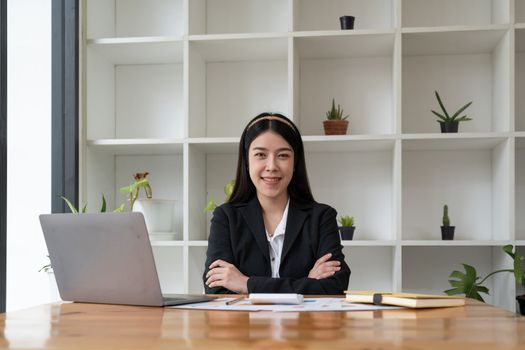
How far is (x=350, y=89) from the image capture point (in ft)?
12.0

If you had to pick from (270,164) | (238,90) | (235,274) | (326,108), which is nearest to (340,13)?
(326,108)

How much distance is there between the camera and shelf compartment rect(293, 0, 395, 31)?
11.9 feet

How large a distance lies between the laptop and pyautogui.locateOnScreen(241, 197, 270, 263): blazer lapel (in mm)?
702

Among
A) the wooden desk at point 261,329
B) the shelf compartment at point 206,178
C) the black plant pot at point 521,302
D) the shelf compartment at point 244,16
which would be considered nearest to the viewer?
the wooden desk at point 261,329

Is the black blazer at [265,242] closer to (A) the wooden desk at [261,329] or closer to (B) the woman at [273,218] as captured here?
(B) the woman at [273,218]

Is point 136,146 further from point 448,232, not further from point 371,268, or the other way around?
point 448,232

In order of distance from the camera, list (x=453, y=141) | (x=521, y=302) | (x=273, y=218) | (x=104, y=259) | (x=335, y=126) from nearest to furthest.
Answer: (x=104, y=259), (x=273, y=218), (x=521, y=302), (x=453, y=141), (x=335, y=126)

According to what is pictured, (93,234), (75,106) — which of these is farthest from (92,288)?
(75,106)

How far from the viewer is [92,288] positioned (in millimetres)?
1651

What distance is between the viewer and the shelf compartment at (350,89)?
3.63 m

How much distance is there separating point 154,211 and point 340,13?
137 centimetres

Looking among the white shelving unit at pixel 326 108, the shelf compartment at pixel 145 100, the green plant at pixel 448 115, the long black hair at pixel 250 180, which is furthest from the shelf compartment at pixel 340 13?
the long black hair at pixel 250 180

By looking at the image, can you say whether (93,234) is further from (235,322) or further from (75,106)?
(75,106)

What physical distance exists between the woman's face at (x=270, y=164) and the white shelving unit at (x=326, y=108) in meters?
0.77
